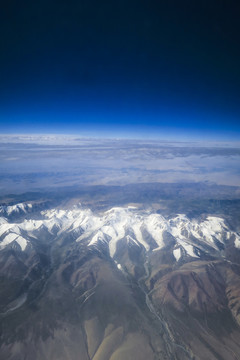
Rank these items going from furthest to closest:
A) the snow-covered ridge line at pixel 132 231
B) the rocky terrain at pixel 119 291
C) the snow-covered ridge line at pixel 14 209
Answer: the snow-covered ridge line at pixel 14 209 → the snow-covered ridge line at pixel 132 231 → the rocky terrain at pixel 119 291

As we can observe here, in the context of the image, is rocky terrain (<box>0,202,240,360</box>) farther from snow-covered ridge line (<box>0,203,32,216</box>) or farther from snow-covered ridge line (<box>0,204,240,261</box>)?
snow-covered ridge line (<box>0,203,32,216</box>)

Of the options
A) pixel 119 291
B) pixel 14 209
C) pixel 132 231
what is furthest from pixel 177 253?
pixel 14 209

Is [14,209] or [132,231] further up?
[14,209]

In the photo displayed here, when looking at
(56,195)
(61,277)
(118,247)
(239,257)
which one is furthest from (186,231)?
(56,195)

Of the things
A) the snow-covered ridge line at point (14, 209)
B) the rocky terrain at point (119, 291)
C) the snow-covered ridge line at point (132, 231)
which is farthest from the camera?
the snow-covered ridge line at point (14, 209)

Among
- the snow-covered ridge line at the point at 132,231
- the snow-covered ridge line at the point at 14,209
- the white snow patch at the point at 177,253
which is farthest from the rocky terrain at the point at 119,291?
the snow-covered ridge line at the point at 14,209

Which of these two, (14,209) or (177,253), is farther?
(14,209)

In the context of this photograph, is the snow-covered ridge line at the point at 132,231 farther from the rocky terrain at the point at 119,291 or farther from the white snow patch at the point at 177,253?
the rocky terrain at the point at 119,291

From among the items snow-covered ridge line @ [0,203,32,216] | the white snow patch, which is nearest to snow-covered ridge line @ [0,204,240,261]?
the white snow patch

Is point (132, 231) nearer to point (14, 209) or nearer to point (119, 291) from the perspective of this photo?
point (119, 291)

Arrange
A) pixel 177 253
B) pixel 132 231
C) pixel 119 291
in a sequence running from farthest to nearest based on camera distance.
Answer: pixel 132 231
pixel 177 253
pixel 119 291
